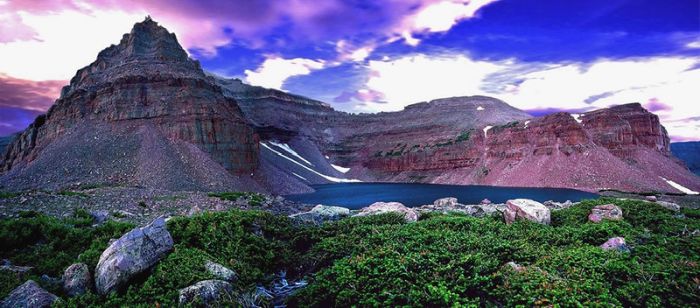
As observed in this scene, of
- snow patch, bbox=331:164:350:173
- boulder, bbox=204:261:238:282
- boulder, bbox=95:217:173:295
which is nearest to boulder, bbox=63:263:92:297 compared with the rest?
boulder, bbox=95:217:173:295

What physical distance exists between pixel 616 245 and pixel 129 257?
14460 millimetres

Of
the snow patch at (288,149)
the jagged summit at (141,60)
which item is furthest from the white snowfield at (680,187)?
the jagged summit at (141,60)

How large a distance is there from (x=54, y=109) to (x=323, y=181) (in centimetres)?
7753

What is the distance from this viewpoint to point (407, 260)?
9.81 m

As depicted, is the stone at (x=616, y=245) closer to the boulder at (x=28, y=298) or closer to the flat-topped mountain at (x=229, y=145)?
the boulder at (x=28, y=298)

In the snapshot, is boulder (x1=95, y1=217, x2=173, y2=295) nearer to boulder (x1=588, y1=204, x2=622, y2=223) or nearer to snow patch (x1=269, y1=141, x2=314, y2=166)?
boulder (x1=588, y1=204, x2=622, y2=223)

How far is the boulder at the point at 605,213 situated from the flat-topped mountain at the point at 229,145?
48831mm

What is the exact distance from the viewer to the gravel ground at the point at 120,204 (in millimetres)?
21641

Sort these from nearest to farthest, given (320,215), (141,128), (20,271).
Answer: (20,271) → (320,215) → (141,128)

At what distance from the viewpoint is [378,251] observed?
420 inches

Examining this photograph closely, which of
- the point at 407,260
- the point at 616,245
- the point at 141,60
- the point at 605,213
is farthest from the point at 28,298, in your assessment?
the point at 141,60

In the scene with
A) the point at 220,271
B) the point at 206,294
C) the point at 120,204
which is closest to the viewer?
the point at 206,294

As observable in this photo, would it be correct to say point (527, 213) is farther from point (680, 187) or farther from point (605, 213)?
point (680, 187)

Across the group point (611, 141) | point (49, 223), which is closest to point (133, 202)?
point (49, 223)
